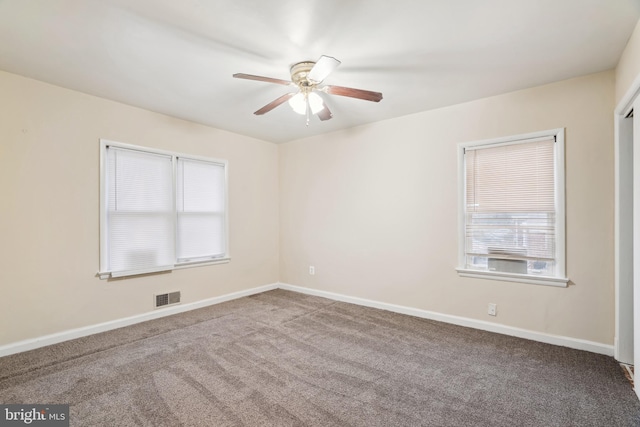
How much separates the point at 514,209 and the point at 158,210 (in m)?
4.15

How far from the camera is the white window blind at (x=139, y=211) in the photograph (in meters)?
3.36

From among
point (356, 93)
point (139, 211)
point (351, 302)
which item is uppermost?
point (356, 93)

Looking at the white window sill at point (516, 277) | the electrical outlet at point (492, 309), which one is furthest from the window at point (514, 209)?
the electrical outlet at point (492, 309)

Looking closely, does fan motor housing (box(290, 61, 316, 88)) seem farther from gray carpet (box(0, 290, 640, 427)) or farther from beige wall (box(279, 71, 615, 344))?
gray carpet (box(0, 290, 640, 427))

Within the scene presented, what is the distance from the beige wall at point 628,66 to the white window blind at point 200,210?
4395 mm

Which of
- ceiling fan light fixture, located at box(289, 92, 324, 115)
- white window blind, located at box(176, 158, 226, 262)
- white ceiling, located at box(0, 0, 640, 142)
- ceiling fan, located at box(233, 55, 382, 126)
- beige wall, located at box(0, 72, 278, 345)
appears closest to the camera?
white ceiling, located at box(0, 0, 640, 142)

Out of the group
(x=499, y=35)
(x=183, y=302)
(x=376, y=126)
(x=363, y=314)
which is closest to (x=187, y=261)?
(x=183, y=302)

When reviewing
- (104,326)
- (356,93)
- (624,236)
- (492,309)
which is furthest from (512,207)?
(104,326)

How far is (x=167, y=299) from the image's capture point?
150 inches

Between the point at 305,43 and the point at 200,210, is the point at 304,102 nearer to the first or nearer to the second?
the point at 305,43

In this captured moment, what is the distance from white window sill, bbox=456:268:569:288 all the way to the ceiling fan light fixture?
240 cm

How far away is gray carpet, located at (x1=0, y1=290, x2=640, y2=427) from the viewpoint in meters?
1.89

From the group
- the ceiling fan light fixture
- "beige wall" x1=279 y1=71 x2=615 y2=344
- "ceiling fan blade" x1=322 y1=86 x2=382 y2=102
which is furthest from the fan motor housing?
"beige wall" x1=279 y1=71 x2=615 y2=344

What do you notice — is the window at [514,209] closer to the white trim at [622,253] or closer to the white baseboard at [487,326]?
the white trim at [622,253]
